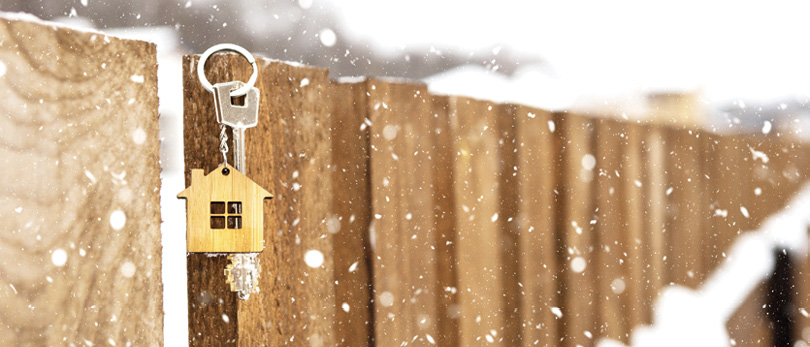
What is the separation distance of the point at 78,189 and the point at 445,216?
15.3 inches

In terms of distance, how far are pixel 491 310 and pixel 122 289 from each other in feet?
1.37

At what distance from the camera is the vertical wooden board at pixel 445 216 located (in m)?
0.76

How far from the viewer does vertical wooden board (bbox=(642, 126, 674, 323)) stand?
841mm

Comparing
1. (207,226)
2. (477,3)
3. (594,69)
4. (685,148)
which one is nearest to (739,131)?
(685,148)

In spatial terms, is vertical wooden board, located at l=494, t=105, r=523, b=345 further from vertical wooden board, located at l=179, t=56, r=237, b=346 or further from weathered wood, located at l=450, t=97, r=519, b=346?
vertical wooden board, located at l=179, t=56, r=237, b=346

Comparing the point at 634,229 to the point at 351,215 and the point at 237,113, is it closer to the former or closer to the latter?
the point at 351,215

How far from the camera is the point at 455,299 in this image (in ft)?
2.52

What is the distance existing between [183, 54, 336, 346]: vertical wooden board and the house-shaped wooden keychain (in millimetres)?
38

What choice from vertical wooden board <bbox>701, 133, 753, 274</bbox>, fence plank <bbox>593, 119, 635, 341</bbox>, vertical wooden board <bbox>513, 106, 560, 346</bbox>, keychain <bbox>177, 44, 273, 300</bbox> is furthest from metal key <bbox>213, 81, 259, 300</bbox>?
vertical wooden board <bbox>701, 133, 753, 274</bbox>

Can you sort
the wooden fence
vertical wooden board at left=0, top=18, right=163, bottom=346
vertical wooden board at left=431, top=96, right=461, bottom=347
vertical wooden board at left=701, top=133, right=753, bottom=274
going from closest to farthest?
vertical wooden board at left=0, top=18, right=163, bottom=346
the wooden fence
vertical wooden board at left=431, top=96, right=461, bottom=347
vertical wooden board at left=701, top=133, right=753, bottom=274

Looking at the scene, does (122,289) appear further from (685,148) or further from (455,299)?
(685,148)

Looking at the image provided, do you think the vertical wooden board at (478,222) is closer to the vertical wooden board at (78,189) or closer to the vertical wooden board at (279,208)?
the vertical wooden board at (279,208)

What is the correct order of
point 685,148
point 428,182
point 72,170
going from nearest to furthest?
point 72,170 → point 428,182 → point 685,148

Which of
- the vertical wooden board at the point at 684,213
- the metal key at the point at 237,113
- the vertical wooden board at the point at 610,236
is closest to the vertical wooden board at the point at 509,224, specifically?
the vertical wooden board at the point at 610,236
